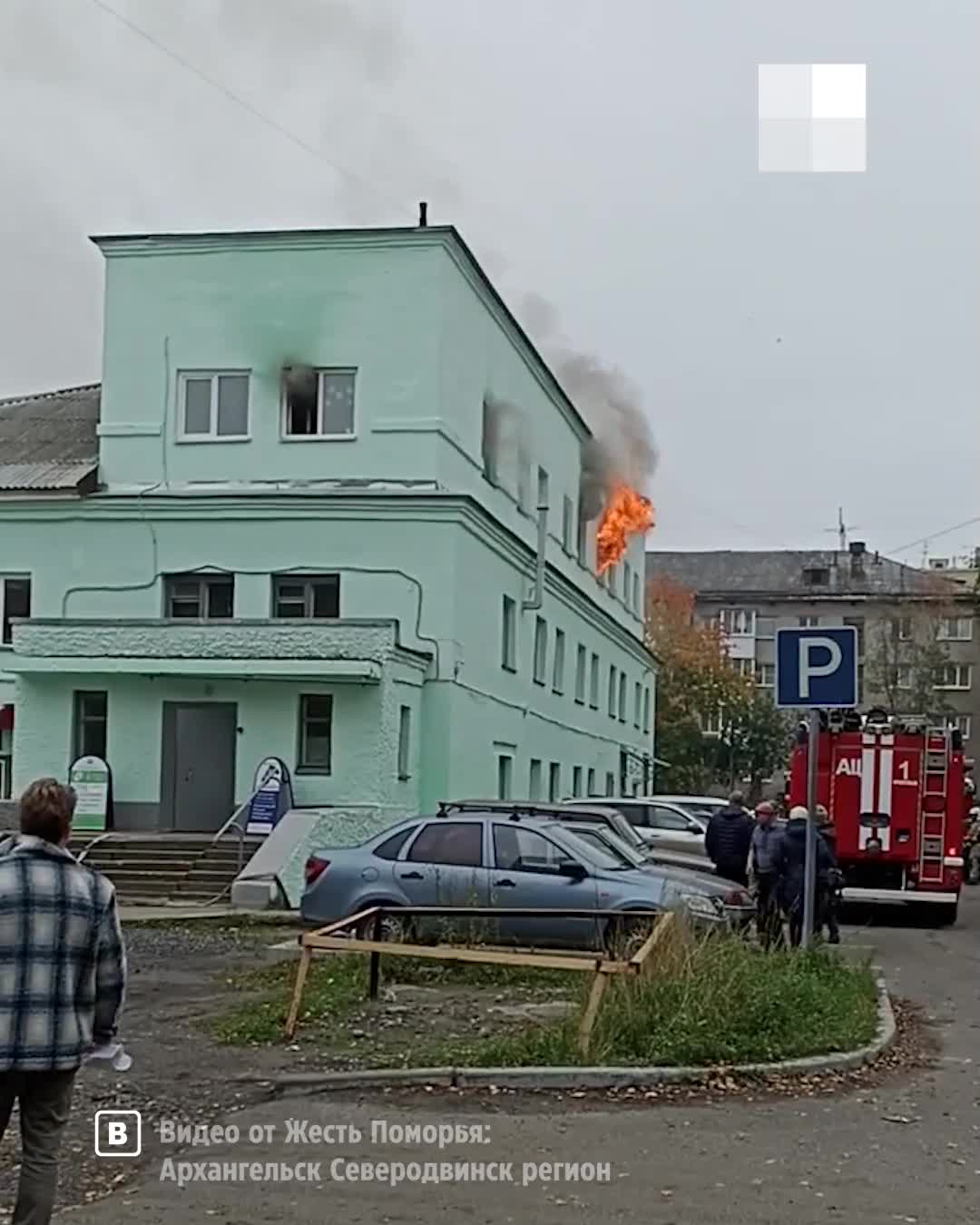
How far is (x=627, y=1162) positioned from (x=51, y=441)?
27.5 metres

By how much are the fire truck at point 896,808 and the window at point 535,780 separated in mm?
13853

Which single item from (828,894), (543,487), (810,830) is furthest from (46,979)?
(543,487)

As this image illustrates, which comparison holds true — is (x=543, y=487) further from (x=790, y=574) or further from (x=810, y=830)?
(x=790, y=574)

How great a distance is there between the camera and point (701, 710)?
71.9 meters

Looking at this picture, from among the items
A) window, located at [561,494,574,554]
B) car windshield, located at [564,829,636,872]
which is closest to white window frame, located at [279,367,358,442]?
window, located at [561,494,574,554]

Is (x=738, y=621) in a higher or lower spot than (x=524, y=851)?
higher

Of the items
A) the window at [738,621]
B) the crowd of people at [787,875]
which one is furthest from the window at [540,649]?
the window at [738,621]

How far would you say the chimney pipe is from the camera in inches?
1416

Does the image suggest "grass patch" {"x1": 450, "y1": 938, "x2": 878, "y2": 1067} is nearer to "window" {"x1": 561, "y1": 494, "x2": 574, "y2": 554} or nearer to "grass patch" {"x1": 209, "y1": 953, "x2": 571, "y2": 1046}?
"grass patch" {"x1": 209, "y1": 953, "x2": 571, "y2": 1046}

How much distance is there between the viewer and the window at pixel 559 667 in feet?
132

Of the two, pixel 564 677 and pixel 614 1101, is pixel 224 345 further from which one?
pixel 614 1101

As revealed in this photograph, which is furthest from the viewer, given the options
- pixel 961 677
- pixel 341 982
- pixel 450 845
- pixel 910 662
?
pixel 961 677

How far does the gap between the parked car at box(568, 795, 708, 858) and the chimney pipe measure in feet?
26.3

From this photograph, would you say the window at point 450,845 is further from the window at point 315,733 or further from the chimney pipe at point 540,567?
the chimney pipe at point 540,567
